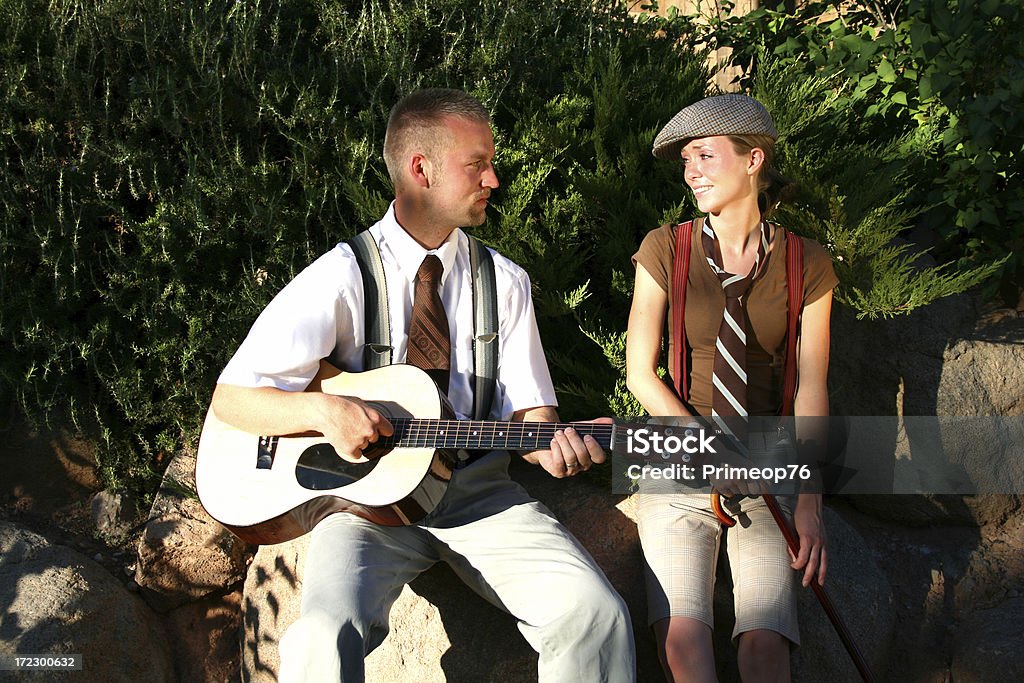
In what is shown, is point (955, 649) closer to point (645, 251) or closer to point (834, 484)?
point (834, 484)

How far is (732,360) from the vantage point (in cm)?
322

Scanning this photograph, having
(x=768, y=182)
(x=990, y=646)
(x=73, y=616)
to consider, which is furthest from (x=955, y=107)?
(x=73, y=616)

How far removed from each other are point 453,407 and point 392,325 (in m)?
0.31

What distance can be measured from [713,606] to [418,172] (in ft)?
5.29

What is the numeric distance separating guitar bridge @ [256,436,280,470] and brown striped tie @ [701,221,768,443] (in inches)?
51.8

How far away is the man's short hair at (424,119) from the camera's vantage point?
3344 millimetres

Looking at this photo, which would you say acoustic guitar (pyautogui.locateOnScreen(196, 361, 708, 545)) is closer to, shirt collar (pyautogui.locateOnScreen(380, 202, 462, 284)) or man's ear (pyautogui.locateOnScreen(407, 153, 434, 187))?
shirt collar (pyautogui.locateOnScreen(380, 202, 462, 284))

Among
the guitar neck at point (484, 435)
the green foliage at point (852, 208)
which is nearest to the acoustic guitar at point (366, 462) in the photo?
the guitar neck at point (484, 435)

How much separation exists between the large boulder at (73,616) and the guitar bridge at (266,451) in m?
1.15

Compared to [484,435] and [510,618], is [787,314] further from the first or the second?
[510,618]

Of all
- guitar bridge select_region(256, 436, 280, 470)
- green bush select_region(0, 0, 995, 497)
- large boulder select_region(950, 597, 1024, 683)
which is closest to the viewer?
guitar bridge select_region(256, 436, 280, 470)

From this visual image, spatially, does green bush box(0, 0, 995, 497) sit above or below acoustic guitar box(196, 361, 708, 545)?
above

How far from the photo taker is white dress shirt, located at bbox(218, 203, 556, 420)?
311cm

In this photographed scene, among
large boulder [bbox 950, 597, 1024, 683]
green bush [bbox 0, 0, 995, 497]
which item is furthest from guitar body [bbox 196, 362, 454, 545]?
large boulder [bbox 950, 597, 1024, 683]
